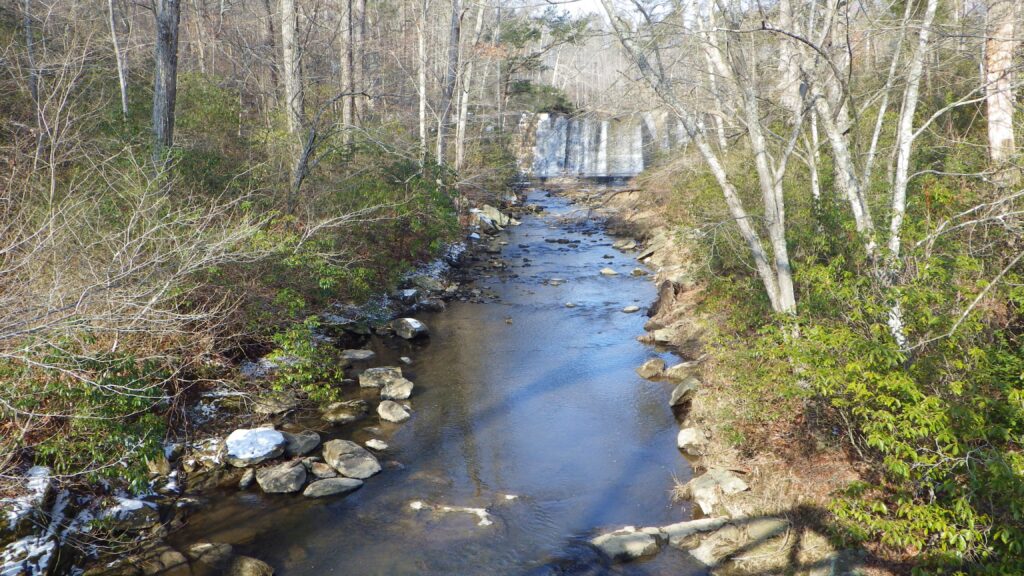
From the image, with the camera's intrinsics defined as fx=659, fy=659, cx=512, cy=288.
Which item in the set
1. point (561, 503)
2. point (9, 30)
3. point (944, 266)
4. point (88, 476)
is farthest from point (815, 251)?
point (9, 30)

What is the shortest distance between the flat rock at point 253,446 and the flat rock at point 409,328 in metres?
4.82

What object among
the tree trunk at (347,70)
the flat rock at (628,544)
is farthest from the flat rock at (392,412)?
the tree trunk at (347,70)

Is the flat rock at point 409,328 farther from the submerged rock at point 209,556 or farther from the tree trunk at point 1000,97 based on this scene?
the tree trunk at point 1000,97

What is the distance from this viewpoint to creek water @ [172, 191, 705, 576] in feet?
22.2

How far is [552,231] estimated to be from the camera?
995 inches

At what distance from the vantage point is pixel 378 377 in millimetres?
11062

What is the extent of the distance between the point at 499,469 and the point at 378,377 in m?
3.35

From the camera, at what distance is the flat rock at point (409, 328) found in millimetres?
13359

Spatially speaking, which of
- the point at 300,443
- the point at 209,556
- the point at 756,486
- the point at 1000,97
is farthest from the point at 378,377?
the point at 1000,97

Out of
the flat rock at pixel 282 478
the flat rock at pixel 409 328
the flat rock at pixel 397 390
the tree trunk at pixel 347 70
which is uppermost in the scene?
the tree trunk at pixel 347 70

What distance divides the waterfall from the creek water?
23117mm

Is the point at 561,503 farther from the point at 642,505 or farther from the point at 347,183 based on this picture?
the point at 347,183

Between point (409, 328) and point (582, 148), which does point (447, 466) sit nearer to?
point (409, 328)

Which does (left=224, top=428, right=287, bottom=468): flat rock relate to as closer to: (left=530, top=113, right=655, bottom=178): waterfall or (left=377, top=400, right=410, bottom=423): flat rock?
(left=377, top=400, right=410, bottom=423): flat rock
